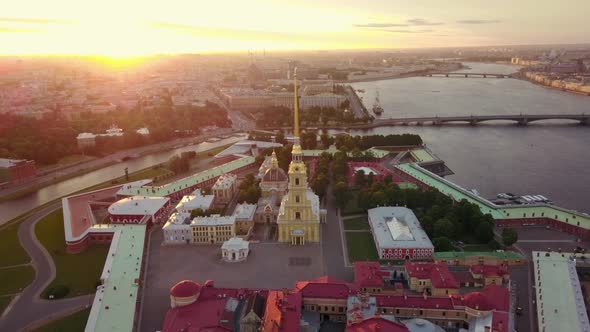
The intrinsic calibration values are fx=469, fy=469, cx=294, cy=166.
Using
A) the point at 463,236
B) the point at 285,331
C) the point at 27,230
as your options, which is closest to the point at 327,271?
the point at 285,331

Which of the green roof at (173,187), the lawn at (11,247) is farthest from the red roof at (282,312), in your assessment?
the green roof at (173,187)

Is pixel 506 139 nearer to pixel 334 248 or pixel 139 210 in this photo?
pixel 334 248

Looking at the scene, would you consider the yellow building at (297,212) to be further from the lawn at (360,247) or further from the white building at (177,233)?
the white building at (177,233)

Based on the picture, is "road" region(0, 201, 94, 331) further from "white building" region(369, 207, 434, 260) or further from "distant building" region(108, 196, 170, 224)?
"white building" region(369, 207, 434, 260)

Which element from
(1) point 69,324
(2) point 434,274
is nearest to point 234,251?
(1) point 69,324

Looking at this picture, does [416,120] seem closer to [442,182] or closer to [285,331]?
[442,182]

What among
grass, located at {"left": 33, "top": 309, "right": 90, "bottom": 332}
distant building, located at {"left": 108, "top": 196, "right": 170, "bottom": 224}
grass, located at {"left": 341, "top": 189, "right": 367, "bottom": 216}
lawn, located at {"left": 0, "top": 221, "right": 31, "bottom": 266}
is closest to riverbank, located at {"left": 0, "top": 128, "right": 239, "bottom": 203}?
lawn, located at {"left": 0, "top": 221, "right": 31, "bottom": 266}
